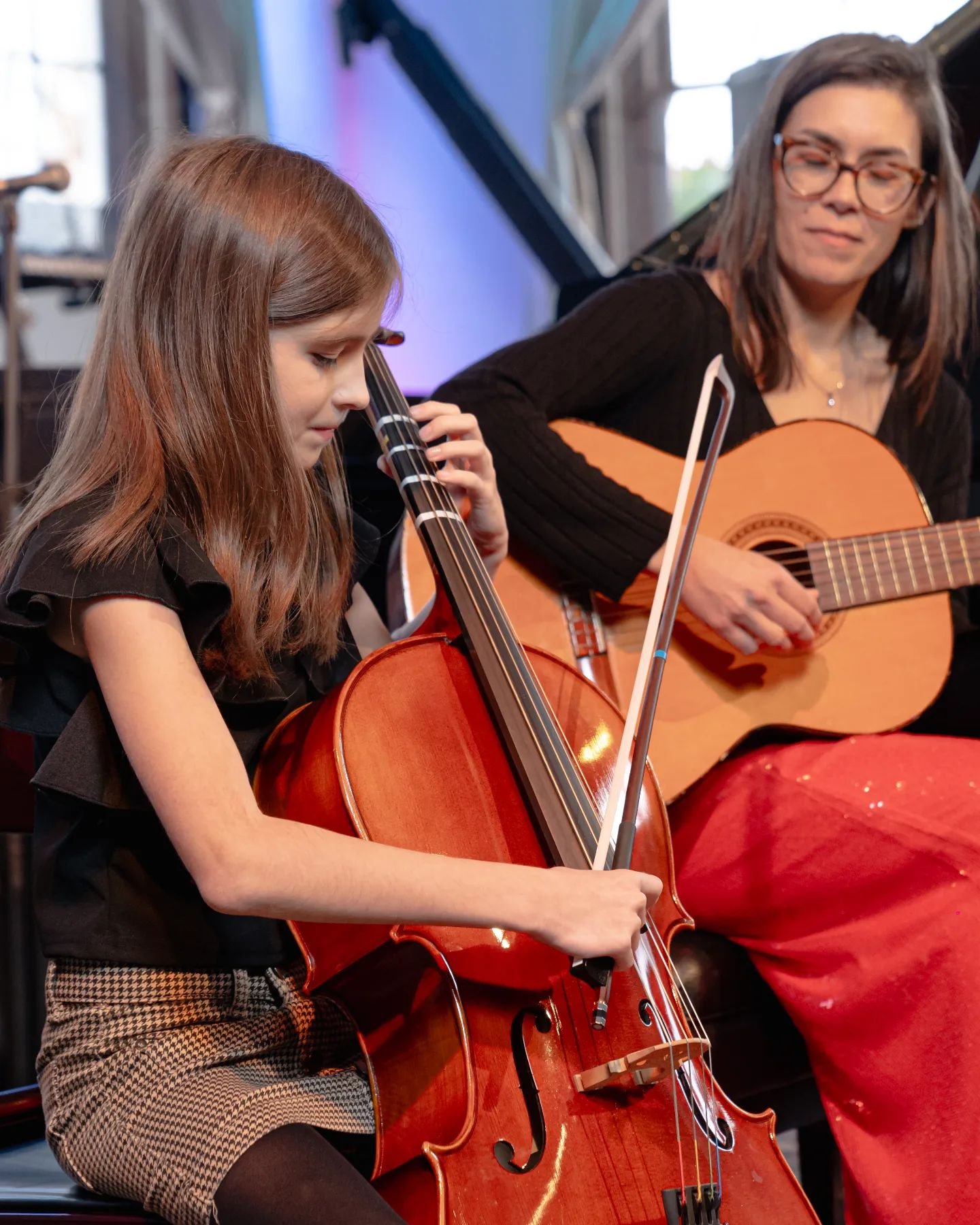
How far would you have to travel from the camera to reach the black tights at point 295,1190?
825 millimetres

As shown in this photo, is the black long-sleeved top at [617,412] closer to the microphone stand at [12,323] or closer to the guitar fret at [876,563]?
the guitar fret at [876,563]

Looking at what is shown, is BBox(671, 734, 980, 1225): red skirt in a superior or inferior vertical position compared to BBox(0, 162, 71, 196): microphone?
inferior

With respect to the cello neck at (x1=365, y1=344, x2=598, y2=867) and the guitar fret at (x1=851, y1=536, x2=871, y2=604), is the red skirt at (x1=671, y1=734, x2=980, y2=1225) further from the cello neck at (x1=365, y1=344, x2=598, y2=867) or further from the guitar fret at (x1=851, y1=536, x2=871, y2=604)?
the cello neck at (x1=365, y1=344, x2=598, y2=867)

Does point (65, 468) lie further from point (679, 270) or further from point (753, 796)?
point (679, 270)

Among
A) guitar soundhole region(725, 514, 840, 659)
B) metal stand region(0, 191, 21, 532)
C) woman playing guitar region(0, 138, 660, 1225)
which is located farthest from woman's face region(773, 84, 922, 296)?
metal stand region(0, 191, 21, 532)

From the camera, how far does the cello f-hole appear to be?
818 millimetres

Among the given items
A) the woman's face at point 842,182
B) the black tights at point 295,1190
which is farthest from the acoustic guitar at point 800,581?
the black tights at point 295,1190

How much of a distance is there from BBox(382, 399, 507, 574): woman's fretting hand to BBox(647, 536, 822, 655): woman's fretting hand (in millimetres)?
222

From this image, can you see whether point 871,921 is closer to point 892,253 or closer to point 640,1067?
point 640,1067

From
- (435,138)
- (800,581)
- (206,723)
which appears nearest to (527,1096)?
(206,723)

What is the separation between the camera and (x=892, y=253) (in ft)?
5.69

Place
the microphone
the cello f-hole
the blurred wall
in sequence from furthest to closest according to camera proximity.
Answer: the blurred wall → the microphone → the cello f-hole

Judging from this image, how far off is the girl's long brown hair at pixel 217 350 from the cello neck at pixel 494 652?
0.13 meters

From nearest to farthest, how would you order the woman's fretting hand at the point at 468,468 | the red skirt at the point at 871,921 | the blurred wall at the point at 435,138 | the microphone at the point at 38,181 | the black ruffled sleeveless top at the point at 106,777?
the black ruffled sleeveless top at the point at 106,777 < the red skirt at the point at 871,921 < the woman's fretting hand at the point at 468,468 < the microphone at the point at 38,181 < the blurred wall at the point at 435,138
